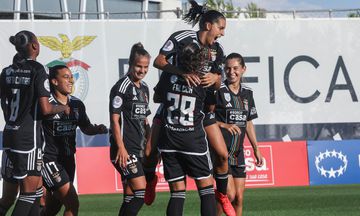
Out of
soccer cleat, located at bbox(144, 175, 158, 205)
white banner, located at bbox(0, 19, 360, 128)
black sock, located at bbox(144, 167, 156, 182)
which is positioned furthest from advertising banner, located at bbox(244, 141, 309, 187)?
black sock, located at bbox(144, 167, 156, 182)

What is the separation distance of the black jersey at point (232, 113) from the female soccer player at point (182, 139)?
2.00m

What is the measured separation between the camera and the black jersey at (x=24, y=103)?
396 inches

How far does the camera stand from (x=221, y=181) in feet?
37.8

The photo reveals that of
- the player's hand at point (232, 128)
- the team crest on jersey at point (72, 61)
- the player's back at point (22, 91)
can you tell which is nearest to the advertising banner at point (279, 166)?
the team crest on jersey at point (72, 61)

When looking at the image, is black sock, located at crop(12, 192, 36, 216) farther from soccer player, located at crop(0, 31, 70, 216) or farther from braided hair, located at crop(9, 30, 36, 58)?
braided hair, located at crop(9, 30, 36, 58)

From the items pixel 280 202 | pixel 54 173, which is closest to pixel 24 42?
pixel 54 173

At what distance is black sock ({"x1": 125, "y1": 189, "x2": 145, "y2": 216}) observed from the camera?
10.9m

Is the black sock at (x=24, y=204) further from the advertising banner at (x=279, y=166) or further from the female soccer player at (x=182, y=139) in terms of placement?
the advertising banner at (x=279, y=166)

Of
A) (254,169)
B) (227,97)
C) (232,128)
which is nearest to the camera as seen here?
(232,128)

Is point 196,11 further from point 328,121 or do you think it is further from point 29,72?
point 328,121

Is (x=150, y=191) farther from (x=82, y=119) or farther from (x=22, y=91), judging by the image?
(x=22, y=91)

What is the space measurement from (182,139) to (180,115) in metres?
0.25

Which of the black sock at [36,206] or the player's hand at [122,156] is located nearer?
the black sock at [36,206]

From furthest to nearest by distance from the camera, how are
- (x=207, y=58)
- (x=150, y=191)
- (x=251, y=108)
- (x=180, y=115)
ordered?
(x=251, y=108) → (x=150, y=191) → (x=180, y=115) → (x=207, y=58)
